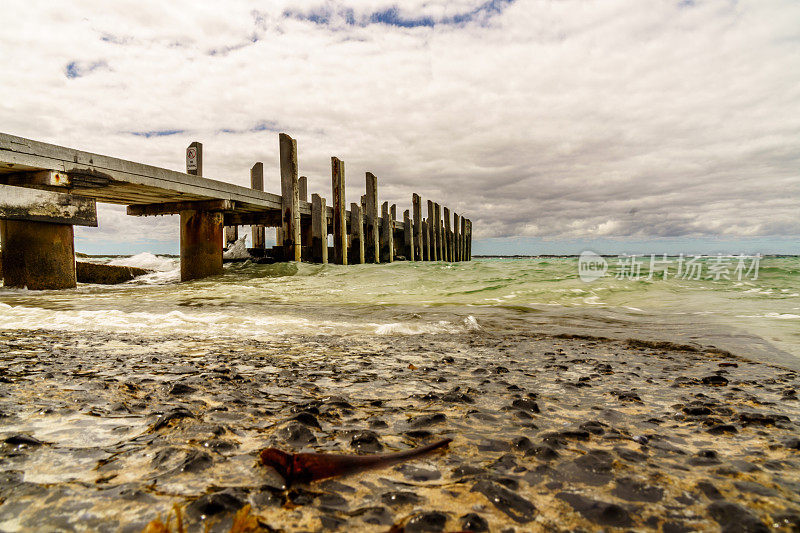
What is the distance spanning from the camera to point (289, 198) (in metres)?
13.5

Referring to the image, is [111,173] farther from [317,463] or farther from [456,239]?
[456,239]

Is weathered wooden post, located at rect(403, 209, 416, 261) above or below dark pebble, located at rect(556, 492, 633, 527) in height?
above

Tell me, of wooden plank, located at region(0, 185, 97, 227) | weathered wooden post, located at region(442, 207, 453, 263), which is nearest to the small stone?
wooden plank, located at region(0, 185, 97, 227)

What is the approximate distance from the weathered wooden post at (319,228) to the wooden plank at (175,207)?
109 inches

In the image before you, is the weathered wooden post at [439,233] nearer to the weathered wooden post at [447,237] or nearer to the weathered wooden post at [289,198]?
the weathered wooden post at [447,237]

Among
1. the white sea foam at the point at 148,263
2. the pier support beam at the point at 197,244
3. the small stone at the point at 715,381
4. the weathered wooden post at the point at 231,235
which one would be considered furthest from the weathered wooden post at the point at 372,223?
the small stone at the point at 715,381

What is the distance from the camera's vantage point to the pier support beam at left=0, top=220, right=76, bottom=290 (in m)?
8.14

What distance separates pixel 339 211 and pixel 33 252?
9.18 meters

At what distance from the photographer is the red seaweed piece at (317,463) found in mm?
1124

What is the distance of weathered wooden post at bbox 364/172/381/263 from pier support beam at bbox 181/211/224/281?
742 cm

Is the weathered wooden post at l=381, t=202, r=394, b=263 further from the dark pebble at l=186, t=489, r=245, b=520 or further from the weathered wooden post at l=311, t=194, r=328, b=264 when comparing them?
the dark pebble at l=186, t=489, r=245, b=520

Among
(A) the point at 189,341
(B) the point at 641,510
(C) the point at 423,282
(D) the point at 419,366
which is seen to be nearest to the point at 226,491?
(B) the point at 641,510

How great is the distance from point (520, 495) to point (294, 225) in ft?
43.5

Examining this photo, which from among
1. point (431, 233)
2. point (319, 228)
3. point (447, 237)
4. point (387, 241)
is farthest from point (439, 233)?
point (319, 228)
